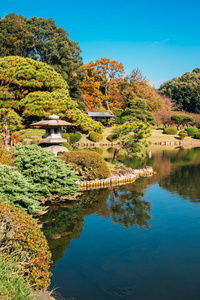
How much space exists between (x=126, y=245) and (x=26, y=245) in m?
3.19

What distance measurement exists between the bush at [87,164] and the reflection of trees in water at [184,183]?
339 centimetres

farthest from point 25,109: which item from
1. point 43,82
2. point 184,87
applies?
point 184,87

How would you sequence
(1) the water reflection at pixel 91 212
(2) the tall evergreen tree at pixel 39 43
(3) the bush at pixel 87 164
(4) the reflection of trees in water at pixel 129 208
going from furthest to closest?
1. (2) the tall evergreen tree at pixel 39 43
2. (3) the bush at pixel 87 164
3. (4) the reflection of trees in water at pixel 129 208
4. (1) the water reflection at pixel 91 212

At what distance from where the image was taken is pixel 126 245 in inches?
251

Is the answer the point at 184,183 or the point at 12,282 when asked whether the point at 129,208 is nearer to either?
the point at 184,183

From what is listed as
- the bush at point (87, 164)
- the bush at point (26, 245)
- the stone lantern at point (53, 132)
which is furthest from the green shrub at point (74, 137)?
the bush at point (26, 245)

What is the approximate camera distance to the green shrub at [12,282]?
3.17 m

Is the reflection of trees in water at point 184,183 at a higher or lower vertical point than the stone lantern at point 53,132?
lower

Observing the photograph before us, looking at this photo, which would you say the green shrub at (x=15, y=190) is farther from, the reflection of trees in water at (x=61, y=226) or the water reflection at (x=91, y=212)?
the water reflection at (x=91, y=212)

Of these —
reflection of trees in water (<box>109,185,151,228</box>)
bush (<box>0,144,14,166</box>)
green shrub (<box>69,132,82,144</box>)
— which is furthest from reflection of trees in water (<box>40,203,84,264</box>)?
green shrub (<box>69,132,82,144</box>)

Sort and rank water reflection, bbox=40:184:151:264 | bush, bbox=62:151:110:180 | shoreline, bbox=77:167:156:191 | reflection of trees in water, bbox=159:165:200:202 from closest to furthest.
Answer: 1. water reflection, bbox=40:184:151:264
2. reflection of trees in water, bbox=159:165:200:202
3. shoreline, bbox=77:167:156:191
4. bush, bbox=62:151:110:180

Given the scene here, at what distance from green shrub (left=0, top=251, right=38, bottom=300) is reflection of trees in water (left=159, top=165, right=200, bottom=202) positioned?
847cm

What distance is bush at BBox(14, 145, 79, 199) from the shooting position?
28.8ft

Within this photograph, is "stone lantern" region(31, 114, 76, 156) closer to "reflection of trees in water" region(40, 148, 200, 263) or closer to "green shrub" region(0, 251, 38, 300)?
"reflection of trees in water" region(40, 148, 200, 263)
